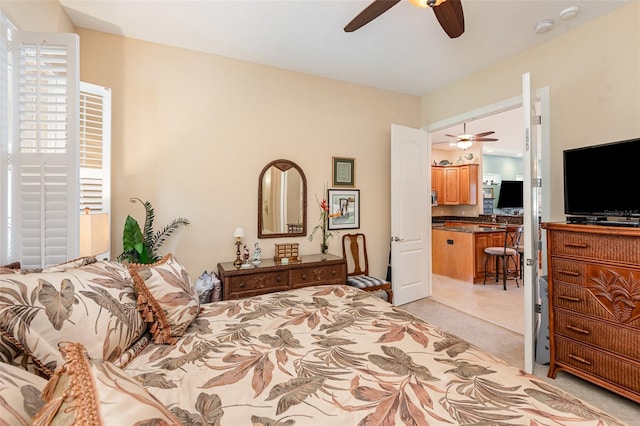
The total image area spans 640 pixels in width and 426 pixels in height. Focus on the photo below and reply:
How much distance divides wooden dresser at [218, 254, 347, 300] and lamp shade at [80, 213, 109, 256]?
39.5 inches

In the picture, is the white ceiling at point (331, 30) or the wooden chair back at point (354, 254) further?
the wooden chair back at point (354, 254)

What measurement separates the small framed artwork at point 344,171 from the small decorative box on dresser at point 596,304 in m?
2.15

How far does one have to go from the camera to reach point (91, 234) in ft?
6.41

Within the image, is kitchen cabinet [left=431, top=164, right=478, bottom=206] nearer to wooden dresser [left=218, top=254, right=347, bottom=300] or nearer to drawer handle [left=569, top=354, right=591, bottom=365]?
wooden dresser [left=218, top=254, right=347, bottom=300]

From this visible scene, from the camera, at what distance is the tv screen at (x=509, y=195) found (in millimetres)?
7211

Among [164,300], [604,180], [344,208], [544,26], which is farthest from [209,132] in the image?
[604,180]

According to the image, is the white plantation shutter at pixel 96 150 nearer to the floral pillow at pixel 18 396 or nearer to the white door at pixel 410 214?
the floral pillow at pixel 18 396

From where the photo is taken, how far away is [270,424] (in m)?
0.84

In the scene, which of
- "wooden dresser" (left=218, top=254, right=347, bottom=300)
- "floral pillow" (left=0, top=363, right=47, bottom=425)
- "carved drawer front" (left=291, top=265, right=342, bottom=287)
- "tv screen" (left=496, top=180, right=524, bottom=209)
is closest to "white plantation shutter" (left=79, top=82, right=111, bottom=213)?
"wooden dresser" (left=218, top=254, right=347, bottom=300)

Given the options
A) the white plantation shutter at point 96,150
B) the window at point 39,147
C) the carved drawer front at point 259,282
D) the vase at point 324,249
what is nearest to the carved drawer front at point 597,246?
the vase at point 324,249

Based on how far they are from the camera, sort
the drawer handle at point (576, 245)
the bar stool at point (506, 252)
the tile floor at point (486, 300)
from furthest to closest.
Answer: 1. the bar stool at point (506, 252)
2. the tile floor at point (486, 300)
3. the drawer handle at point (576, 245)

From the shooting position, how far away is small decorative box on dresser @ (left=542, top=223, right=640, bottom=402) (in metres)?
1.89

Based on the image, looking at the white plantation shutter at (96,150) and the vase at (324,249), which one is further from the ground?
the white plantation shutter at (96,150)

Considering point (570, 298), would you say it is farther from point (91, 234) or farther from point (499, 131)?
point (499, 131)
